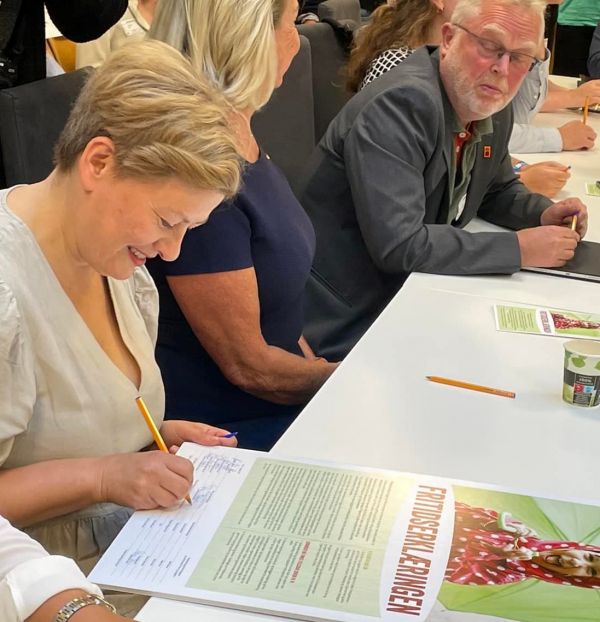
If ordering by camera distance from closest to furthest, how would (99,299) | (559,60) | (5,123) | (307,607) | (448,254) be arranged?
1. (307,607)
2. (99,299)
3. (5,123)
4. (448,254)
5. (559,60)

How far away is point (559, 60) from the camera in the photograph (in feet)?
17.3

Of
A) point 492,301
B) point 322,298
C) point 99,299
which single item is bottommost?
point 322,298

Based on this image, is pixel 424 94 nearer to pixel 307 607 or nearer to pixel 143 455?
pixel 143 455

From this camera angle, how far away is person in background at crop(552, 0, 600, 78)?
197 inches

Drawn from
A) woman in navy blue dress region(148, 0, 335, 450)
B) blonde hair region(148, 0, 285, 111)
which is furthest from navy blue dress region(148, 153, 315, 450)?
blonde hair region(148, 0, 285, 111)

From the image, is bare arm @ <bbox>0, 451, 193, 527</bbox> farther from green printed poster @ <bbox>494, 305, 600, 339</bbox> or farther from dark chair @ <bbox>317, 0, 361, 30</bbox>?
dark chair @ <bbox>317, 0, 361, 30</bbox>

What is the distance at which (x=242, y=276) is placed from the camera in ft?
5.42

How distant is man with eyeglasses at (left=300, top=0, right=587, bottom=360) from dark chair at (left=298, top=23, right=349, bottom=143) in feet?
3.75

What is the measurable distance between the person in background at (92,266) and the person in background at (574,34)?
14.2 ft

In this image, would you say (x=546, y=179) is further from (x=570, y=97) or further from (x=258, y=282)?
(x=258, y=282)

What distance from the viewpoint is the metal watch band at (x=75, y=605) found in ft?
2.96

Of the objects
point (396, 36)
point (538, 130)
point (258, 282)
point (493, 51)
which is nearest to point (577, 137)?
point (538, 130)

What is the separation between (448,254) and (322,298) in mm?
372

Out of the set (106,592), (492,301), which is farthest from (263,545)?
Result: (492,301)
